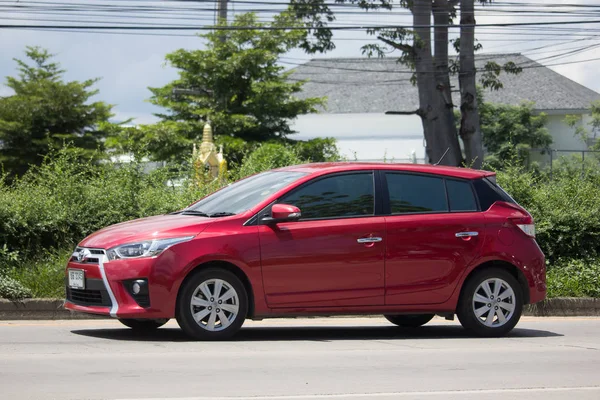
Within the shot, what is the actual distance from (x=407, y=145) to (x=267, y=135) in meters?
13.3

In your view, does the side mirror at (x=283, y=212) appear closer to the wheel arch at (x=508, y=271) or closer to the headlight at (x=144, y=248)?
the headlight at (x=144, y=248)

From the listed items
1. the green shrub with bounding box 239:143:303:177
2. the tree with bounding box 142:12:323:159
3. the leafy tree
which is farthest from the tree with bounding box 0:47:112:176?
the green shrub with bounding box 239:143:303:177

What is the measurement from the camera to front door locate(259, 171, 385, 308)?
9562mm

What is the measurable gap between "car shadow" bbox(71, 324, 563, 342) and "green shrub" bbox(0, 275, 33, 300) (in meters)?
1.79

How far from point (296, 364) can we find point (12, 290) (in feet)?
16.6

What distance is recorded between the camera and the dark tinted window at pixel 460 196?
34.3 feet

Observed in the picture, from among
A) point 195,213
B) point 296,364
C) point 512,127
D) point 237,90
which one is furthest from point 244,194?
point 512,127

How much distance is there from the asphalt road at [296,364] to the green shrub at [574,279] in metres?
2.77

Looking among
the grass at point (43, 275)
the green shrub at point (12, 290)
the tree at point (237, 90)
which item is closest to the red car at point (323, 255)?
the green shrub at point (12, 290)

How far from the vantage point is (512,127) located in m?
56.8

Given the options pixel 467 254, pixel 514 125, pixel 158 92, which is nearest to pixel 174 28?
pixel 467 254

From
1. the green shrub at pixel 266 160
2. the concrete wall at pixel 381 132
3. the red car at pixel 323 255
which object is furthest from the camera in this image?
the concrete wall at pixel 381 132

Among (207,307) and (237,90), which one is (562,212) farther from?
(237,90)

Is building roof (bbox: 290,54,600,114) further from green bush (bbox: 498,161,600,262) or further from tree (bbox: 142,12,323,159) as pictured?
green bush (bbox: 498,161,600,262)
